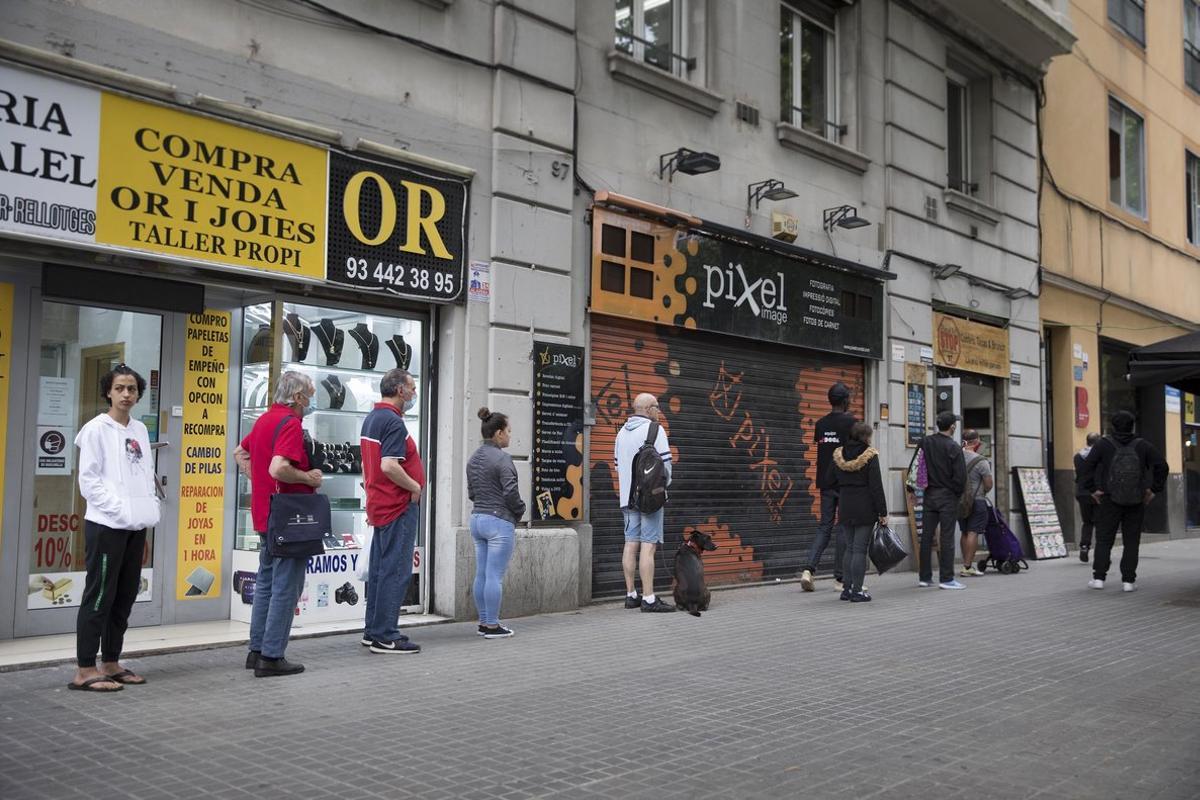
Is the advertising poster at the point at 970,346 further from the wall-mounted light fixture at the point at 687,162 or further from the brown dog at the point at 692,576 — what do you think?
the brown dog at the point at 692,576

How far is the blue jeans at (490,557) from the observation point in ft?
25.9

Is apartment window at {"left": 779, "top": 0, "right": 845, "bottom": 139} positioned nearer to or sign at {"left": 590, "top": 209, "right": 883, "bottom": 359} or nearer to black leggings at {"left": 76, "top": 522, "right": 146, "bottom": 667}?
or sign at {"left": 590, "top": 209, "right": 883, "bottom": 359}

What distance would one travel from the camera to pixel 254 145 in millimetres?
7758

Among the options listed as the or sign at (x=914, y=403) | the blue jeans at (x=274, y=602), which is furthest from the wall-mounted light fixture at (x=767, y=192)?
the blue jeans at (x=274, y=602)

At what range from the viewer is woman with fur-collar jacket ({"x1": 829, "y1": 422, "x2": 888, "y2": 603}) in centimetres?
1029

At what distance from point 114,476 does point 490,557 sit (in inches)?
110

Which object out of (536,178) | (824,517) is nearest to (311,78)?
(536,178)

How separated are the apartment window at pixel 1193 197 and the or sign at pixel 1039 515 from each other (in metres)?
9.81

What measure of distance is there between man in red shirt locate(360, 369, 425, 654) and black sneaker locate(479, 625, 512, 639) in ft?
2.54

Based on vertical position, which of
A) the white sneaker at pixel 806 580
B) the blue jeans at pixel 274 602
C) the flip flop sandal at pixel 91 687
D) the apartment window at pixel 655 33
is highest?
the apartment window at pixel 655 33

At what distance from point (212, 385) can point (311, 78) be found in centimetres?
241

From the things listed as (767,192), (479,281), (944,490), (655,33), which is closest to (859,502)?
(944,490)

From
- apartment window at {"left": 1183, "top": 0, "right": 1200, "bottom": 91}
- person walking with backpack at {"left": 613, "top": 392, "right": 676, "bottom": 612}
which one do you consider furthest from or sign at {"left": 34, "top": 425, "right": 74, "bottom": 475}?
apartment window at {"left": 1183, "top": 0, "right": 1200, "bottom": 91}

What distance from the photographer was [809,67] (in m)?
13.8
